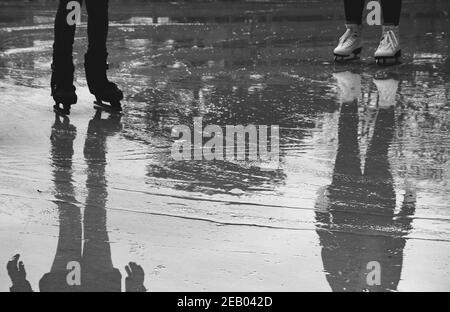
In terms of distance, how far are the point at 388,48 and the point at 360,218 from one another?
4337 mm

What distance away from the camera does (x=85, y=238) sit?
3984mm

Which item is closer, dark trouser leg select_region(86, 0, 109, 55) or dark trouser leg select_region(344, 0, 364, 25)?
dark trouser leg select_region(86, 0, 109, 55)

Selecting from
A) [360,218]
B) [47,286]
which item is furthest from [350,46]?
[47,286]

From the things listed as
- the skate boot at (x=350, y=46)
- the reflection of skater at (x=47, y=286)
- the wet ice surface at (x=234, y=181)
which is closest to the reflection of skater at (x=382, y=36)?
the skate boot at (x=350, y=46)

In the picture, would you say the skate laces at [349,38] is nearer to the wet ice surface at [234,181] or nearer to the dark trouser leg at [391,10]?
the wet ice surface at [234,181]

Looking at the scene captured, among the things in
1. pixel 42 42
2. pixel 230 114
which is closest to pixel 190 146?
pixel 230 114

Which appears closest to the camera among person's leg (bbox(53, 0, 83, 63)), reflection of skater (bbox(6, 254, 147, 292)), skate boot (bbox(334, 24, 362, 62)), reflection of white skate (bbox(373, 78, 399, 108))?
reflection of skater (bbox(6, 254, 147, 292))

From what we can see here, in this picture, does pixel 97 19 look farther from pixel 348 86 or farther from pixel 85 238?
pixel 85 238

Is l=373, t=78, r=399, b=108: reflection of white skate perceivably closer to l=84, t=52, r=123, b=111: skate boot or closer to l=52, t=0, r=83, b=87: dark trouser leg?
l=84, t=52, r=123, b=111: skate boot

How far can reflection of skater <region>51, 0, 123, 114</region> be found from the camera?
637 cm

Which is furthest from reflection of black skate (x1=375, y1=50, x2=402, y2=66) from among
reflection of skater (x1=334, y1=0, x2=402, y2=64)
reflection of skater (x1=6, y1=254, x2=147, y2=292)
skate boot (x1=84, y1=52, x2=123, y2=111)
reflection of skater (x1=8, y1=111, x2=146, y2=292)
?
reflection of skater (x1=6, y1=254, x2=147, y2=292)

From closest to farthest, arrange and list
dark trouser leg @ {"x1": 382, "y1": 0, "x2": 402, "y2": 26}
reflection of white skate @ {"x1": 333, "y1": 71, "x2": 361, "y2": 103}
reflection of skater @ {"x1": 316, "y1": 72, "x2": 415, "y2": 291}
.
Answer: reflection of skater @ {"x1": 316, "y1": 72, "x2": 415, "y2": 291} < reflection of white skate @ {"x1": 333, "y1": 71, "x2": 361, "y2": 103} < dark trouser leg @ {"x1": 382, "y1": 0, "x2": 402, "y2": 26}

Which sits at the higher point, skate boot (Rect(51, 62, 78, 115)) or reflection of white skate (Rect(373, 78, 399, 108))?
skate boot (Rect(51, 62, 78, 115))

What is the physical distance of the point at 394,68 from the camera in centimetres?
828
